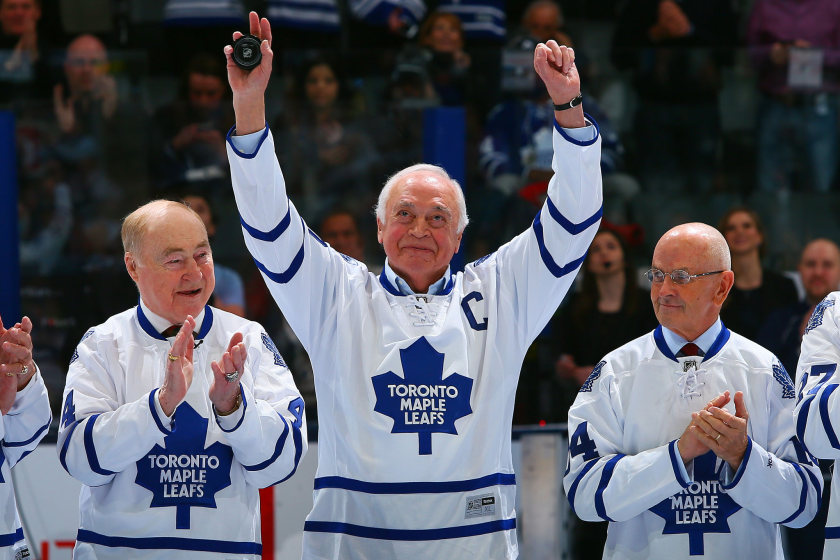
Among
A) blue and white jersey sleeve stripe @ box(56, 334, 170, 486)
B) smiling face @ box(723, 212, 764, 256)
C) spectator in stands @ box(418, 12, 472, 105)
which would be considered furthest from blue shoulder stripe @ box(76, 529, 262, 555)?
smiling face @ box(723, 212, 764, 256)

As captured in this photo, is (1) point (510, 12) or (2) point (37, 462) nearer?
(2) point (37, 462)

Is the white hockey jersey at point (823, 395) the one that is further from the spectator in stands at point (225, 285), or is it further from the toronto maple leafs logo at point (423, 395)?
the spectator in stands at point (225, 285)

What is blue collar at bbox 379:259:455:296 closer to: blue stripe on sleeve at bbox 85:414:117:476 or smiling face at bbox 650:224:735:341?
smiling face at bbox 650:224:735:341

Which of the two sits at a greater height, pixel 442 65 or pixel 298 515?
pixel 442 65

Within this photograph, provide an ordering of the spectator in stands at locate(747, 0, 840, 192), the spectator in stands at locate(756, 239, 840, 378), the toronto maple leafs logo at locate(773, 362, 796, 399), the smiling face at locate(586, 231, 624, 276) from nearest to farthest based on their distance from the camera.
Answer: the toronto maple leafs logo at locate(773, 362, 796, 399) → the spectator in stands at locate(756, 239, 840, 378) → the smiling face at locate(586, 231, 624, 276) → the spectator in stands at locate(747, 0, 840, 192)

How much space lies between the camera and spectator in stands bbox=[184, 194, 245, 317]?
15.2ft

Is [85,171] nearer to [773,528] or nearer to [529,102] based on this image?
[529,102]

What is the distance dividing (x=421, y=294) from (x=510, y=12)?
14.6 ft

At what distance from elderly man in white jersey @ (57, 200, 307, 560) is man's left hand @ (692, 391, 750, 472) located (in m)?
1.16

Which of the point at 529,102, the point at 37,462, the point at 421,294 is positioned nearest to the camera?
the point at 421,294

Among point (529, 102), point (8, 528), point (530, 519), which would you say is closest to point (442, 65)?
point (529, 102)

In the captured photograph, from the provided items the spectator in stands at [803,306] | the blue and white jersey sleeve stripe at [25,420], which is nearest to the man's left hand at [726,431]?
the blue and white jersey sleeve stripe at [25,420]

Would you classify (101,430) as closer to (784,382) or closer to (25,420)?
(25,420)

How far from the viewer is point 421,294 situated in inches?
123
